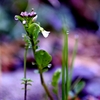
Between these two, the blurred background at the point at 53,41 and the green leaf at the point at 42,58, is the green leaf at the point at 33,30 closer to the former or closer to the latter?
the green leaf at the point at 42,58

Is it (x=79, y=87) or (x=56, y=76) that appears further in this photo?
(x=79, y=87)

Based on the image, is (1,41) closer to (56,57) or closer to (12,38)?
(12,38)

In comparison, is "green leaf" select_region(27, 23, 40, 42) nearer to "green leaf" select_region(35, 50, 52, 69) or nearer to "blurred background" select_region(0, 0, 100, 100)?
"green leaf" select_region(35, 50, 52, 69)

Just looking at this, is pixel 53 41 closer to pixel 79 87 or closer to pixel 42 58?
pixel 79 87

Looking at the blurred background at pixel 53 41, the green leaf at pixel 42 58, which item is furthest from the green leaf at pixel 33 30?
the blurred background at pixel 53 41

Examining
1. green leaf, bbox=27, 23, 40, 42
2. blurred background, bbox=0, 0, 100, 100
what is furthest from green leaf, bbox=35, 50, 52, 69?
blurred background, bbox=0, 0, 100, 100

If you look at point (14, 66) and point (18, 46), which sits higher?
point (18, 46)

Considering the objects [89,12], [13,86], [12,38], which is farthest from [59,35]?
[13,86]

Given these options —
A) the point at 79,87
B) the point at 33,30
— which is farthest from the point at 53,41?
the point at 33,30
